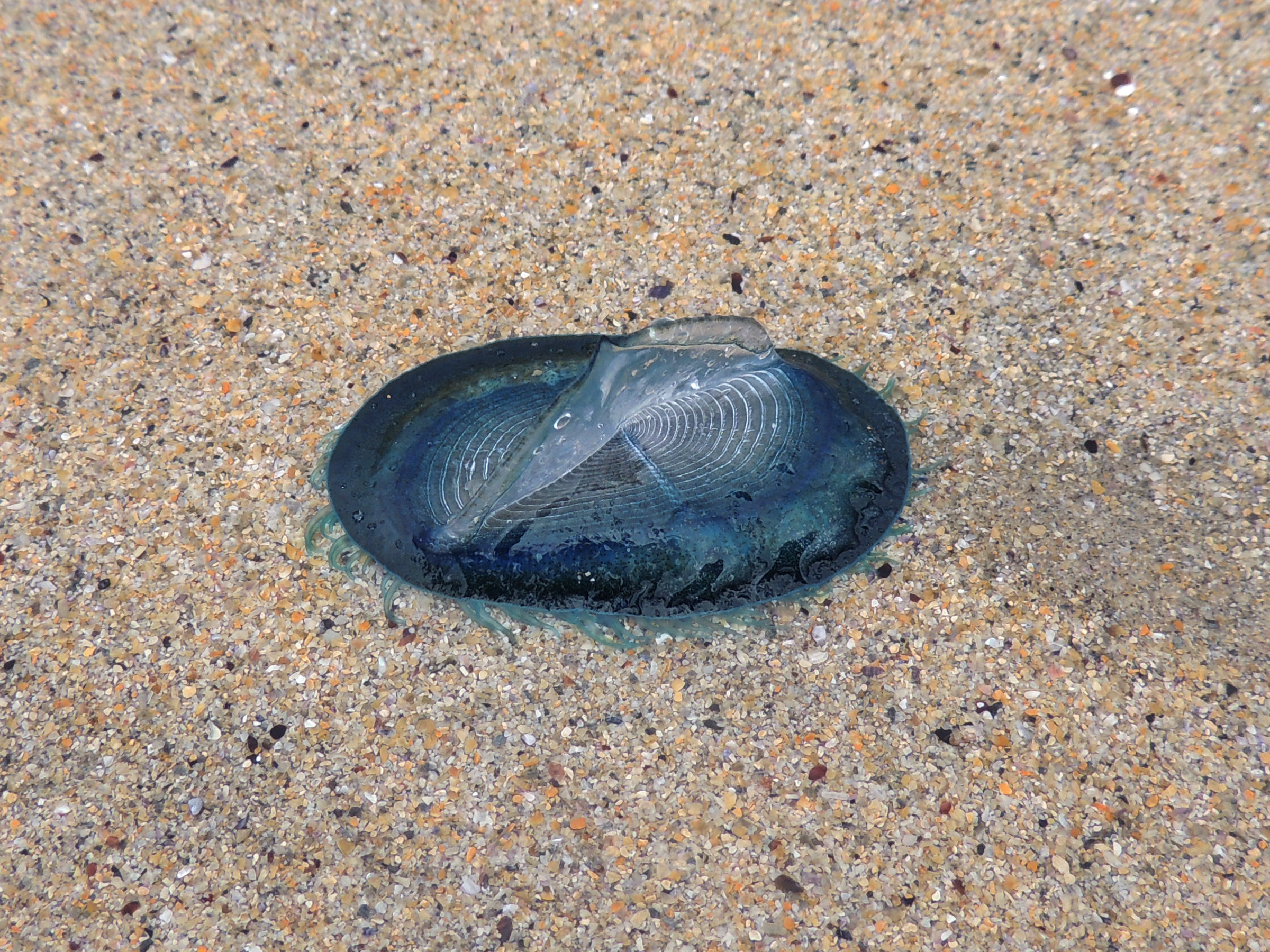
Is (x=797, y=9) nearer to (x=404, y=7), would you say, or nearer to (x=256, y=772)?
(x=404, y=7)

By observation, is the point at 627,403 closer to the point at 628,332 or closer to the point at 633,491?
the point at 633,491

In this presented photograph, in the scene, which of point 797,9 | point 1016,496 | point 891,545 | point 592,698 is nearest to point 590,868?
point 592,698

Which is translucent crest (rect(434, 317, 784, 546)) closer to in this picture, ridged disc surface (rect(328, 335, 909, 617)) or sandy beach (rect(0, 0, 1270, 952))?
ridged disc surface (rect(328, 335, 909, 617))

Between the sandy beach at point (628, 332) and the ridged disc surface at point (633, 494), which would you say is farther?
the ridged disc surface at point (633, 494)

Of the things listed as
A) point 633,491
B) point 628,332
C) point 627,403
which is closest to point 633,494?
point 633,491

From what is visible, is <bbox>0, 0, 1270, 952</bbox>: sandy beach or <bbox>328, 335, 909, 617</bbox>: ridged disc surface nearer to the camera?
<bbox>0, 0, 1270, 952</bbox>: sandy beach

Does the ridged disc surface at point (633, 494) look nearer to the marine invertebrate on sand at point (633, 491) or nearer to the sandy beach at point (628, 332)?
the marine invertebrate on sand at point (633, 491)

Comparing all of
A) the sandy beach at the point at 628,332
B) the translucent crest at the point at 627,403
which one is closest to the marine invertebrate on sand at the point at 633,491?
the translucent crest at the point at 627,403

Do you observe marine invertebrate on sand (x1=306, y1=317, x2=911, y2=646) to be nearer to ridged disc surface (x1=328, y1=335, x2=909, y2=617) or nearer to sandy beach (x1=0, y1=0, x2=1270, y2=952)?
ridged disc surface (x1=328, y1=335, x2=909, y2=617)

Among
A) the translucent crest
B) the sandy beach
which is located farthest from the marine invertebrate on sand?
the sandy beach
